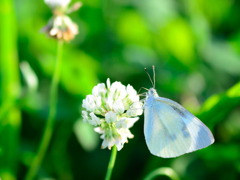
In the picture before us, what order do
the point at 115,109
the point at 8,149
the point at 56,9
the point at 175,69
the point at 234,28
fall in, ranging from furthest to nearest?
the point at 234,28, the point at 175,69, the point at 8,149, the point at 56,9, the point at 115,109

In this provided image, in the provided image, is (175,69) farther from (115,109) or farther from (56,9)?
(115,109)

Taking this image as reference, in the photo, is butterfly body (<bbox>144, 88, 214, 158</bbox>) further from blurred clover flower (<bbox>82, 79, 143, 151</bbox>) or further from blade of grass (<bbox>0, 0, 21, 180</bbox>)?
blade of grass (<bbox>0, 0, 21, 180</bbox>)

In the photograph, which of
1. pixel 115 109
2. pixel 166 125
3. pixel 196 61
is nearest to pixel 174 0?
pixel 196 61

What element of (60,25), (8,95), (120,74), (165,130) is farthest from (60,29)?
(120,74)

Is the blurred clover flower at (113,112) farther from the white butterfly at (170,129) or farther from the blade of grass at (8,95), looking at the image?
the blade of grass at (8,95)

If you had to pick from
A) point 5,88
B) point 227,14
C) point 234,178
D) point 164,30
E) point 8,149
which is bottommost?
point 234,178

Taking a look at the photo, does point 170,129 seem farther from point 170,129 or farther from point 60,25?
point 60,25

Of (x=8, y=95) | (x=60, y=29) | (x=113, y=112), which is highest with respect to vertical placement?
(x=60, y=29)

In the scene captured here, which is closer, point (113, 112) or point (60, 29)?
point (113, 112)

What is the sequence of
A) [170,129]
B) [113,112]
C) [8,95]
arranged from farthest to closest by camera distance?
[8,95]
[170,129]
[113,112]
